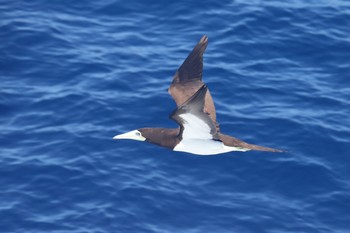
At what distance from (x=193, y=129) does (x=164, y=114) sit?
4.51 meters

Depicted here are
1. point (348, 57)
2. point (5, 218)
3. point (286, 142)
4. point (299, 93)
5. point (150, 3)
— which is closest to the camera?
point (5, 218)

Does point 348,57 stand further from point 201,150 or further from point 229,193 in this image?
point 201,150

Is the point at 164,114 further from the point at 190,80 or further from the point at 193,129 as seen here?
the point at 193,129

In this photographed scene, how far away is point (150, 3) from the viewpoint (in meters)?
22.1

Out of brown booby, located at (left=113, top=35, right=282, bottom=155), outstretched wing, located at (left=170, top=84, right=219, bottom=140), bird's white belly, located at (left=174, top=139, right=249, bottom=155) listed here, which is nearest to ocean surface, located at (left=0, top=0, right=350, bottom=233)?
brown booby, located at (left=113, top=35, right=282, bottom=155)

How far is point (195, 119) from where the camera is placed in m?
Result: 13.4

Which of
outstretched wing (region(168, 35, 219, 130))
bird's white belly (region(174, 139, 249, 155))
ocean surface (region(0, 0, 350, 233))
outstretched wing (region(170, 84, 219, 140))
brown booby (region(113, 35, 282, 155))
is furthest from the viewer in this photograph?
ocean surface (region(0, 0, 350, 233))

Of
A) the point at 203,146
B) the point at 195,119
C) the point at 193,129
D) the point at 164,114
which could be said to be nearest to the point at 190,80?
the point at 203,146

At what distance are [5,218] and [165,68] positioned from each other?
18.3 ft

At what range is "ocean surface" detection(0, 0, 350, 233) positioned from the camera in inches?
648

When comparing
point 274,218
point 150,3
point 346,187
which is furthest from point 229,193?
point 150,3

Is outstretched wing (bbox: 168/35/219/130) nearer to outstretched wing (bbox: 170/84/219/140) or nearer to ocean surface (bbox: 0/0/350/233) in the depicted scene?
outstretched wing (bbox: 170/84/219/140)

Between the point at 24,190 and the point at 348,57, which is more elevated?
the point at 348,57

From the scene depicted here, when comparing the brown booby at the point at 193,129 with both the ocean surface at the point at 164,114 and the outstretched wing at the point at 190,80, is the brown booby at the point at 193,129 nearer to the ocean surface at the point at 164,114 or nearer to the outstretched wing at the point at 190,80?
the outstretched wing at the point at 190,80
